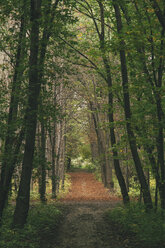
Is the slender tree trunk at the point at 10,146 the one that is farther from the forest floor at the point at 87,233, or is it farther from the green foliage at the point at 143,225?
the green foliage at the point at 143,225

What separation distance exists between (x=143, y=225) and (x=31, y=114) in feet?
14.6

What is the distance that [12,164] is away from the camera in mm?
8422

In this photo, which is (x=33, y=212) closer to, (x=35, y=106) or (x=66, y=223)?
(x=66, y=223)

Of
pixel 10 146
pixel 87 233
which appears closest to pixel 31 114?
pixel 10 146

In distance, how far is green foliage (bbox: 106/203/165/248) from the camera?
6777 millimetres

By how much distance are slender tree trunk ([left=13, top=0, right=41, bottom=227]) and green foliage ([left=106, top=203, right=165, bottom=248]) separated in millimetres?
3332

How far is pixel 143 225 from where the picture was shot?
7.60 m

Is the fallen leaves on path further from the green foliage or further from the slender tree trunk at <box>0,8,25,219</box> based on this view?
the slender tree trunk at <box>0,8,25,219</box>

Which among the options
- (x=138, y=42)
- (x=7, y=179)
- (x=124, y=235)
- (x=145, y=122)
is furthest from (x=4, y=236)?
(x=138, y=42)

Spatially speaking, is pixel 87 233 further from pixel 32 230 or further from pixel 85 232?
pixel 32 230

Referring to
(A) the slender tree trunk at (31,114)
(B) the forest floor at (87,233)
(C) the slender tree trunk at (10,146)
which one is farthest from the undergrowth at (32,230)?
(C) the slender tree trunk at (10,146)

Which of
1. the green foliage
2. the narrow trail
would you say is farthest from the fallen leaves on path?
the green foliage

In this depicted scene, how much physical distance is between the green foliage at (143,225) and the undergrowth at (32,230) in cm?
236

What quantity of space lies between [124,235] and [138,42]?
5.68 meters
